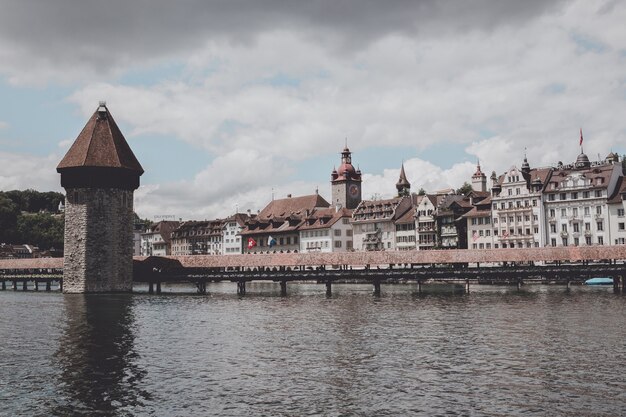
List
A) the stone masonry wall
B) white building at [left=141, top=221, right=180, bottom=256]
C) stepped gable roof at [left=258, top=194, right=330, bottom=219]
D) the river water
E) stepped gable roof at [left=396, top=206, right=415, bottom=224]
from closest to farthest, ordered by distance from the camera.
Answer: the river water < the stone masonry wall < stepped gable roof at [left=396, top=206, right=415, bottom=224] < stepped gable roof at [left=258, top=194, right=330, bottom=219] < white building at [left=141, top=221, right=180, bottom=256]

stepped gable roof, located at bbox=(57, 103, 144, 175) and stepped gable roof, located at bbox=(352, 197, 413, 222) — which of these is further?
stepped gable roof, located at bbox=(352, 197, 413, 222)

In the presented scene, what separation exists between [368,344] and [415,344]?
171 centimetres

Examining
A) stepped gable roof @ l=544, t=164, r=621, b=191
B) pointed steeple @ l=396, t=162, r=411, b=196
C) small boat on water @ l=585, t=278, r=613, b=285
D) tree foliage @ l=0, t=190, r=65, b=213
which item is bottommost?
small boat on water @ l=585, t=278, r=613, b=285

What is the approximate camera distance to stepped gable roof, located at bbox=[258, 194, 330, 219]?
401ft

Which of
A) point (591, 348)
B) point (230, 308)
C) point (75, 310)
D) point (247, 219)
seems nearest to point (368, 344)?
point (591, 348)

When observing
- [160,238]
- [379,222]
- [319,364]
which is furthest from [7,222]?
[319,364]

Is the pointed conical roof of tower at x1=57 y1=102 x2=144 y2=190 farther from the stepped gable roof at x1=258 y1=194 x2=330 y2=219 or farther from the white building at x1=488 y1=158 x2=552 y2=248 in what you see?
A: the stepped gable roof at x1=258 y1=194 x2=330 y2=219

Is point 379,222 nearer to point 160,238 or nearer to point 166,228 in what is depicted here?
point 160,238

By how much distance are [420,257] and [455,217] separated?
125 ft

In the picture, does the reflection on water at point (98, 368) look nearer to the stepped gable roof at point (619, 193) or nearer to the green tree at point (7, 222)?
the stepped gable roof at point (619, 193)

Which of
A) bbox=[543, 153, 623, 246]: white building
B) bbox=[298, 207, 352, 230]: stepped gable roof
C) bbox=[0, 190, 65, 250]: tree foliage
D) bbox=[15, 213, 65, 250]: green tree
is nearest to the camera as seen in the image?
bbox=[543, 153, 623, 246]: white building

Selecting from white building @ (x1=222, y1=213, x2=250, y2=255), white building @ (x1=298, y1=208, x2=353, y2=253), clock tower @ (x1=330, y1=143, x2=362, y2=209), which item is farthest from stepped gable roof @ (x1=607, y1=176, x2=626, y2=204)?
white building @ (x1=222, y1=213, x2=250, y2=255)

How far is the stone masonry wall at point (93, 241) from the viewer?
56.6 m

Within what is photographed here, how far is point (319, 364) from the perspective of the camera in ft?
67.8
